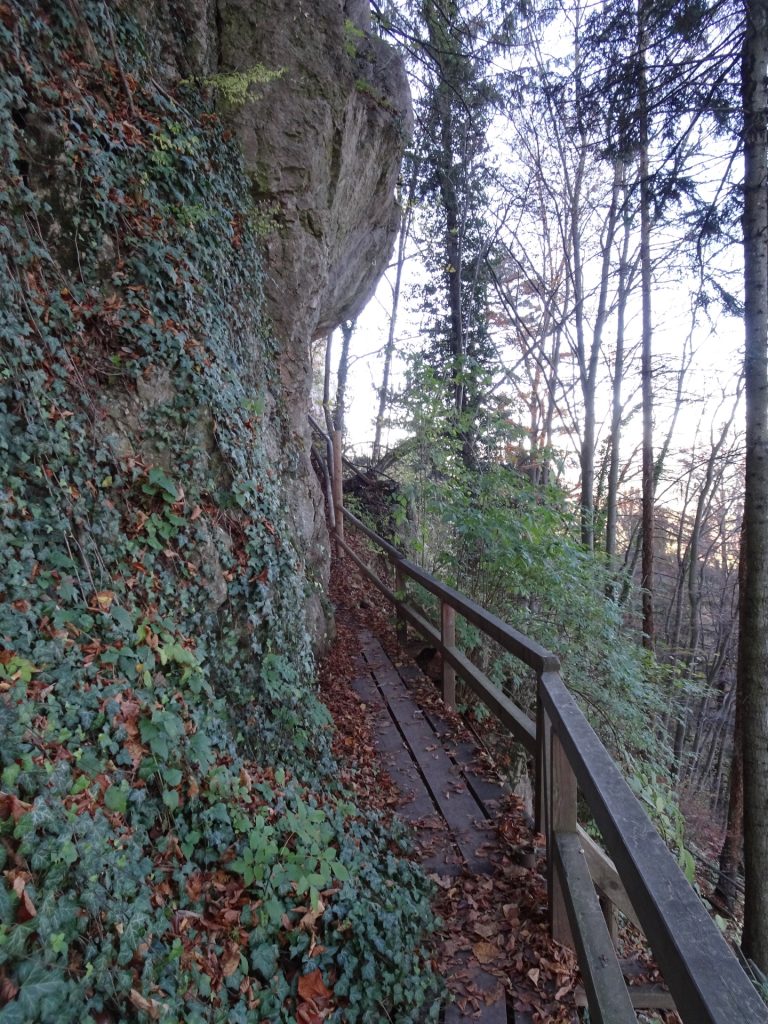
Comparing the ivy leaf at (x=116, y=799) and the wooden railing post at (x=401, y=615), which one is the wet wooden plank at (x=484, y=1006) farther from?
the wooden railing post at (x=401, y=615)

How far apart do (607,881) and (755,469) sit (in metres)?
5.03

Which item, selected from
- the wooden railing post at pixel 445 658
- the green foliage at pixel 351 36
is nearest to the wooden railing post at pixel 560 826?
the wooden railing post at pixel 445 658

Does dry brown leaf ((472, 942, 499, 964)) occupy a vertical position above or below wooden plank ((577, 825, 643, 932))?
below

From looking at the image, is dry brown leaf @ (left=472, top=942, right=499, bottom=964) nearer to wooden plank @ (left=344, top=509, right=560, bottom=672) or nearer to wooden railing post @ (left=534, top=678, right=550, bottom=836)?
wooden railing post @ (left=534, top=678, right=550, bottom=836)

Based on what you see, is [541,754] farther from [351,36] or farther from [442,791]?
[351,36]

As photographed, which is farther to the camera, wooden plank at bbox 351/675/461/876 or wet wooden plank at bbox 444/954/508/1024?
wooden plank at bbox 351/675/461/876

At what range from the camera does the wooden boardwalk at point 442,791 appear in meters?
2.34

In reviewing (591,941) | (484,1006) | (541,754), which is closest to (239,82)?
(541,754)

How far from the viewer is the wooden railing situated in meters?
1.07

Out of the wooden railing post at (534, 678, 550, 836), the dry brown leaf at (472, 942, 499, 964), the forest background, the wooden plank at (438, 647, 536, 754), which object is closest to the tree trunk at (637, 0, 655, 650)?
the forest background

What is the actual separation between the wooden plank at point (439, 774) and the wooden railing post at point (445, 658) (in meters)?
0.31

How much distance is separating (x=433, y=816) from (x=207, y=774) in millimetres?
1687

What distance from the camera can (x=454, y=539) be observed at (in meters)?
6.75

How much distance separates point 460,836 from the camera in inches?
131
